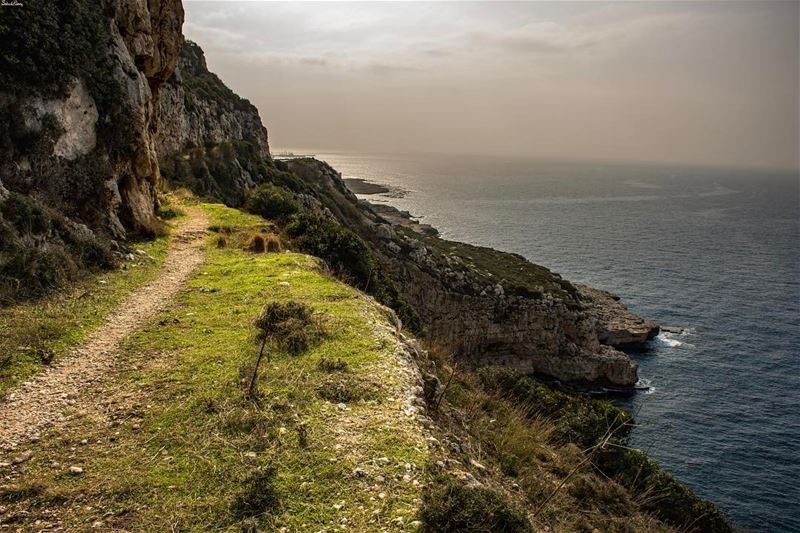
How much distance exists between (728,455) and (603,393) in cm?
1609

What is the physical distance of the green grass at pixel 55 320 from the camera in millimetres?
9234

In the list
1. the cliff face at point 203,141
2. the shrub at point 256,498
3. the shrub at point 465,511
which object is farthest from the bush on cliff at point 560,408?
the cliff face at point 203,141

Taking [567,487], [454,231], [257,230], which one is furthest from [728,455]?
[454,231]

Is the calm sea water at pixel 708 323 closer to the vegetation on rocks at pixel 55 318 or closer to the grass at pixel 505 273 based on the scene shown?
the grass at pixel 505 273

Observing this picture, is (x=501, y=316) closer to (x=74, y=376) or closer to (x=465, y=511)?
(x=74, y=376)

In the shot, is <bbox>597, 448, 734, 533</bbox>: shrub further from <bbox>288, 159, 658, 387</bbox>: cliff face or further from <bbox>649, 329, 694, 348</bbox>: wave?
<bbox>649, 329, 694, 348</bbox>: wave

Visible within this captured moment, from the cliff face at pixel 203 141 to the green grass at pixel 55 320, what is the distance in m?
24.8

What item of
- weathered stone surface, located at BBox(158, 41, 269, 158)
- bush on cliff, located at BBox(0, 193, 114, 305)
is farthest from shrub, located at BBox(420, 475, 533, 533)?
weathered stone surface, located at BBox(158, 41, 269, 158)

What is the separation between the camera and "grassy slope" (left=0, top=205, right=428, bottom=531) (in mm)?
6359

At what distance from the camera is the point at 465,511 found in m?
6.48

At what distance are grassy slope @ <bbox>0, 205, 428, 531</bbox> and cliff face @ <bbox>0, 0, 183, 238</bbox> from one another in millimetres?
8832

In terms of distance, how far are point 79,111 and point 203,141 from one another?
4098 cm

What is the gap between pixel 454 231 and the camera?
131 metres

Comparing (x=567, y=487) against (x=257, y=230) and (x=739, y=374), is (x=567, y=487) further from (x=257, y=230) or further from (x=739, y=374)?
(x=739, y=374)
